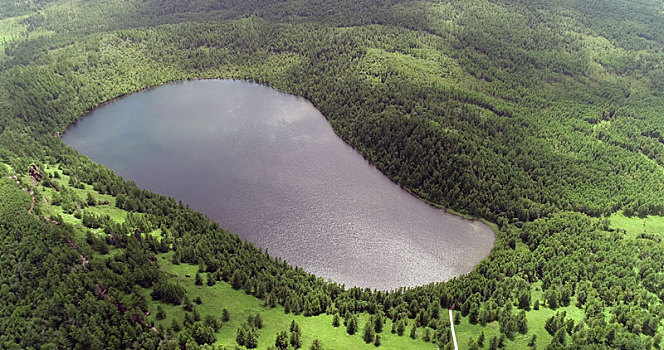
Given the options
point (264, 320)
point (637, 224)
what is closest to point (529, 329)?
point (264, 320)

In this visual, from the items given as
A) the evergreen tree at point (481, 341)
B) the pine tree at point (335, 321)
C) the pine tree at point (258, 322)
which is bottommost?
the evergreen tree at point (481, 341)

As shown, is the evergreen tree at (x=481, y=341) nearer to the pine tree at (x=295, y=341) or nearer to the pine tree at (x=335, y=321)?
the pine tree at (x=335, y=321)

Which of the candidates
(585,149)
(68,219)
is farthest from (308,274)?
(585,149)

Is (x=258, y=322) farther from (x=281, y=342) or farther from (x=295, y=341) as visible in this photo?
(x=295, y=341)

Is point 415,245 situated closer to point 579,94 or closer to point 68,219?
point 68,219

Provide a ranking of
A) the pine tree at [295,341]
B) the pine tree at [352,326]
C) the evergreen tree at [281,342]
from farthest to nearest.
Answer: the pine tree at [352,326]
the pine tree at [295,341]
the evergreen tree at [281,342]

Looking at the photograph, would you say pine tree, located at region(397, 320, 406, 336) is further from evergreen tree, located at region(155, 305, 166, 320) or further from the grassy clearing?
the grassy clearing

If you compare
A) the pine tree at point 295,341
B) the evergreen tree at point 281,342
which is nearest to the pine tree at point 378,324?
the pine tree at point 295,341

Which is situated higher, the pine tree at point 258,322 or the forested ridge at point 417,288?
the forested ridge at point 417,288
